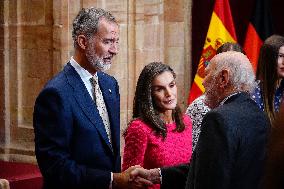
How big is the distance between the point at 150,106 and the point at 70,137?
0.61 meters

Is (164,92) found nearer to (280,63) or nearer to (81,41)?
(81,41)

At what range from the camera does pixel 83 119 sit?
293cm

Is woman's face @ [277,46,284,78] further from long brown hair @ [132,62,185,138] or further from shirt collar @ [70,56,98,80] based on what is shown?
shirt collar @ [70,56,98,80]

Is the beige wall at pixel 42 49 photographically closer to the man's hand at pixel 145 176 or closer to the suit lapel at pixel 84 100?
the suit lapel at pixel 84 100

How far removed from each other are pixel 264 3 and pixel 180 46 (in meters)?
0.80

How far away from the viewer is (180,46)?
18.8ft

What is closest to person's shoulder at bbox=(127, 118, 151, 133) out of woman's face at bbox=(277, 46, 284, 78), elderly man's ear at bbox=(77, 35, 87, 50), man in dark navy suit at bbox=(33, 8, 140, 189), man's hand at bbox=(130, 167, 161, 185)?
man in dark navy suit at bbox=(33, 8, 140, 189)

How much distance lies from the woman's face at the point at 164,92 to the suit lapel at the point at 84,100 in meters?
0.50

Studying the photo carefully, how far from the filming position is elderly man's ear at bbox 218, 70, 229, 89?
275 centimetres

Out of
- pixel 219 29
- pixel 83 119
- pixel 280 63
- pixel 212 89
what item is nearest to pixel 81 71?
pixel 83 119

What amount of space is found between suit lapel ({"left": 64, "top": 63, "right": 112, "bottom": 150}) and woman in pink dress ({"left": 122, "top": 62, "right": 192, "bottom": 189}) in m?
0.25

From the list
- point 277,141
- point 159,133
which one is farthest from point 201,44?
point 277,141

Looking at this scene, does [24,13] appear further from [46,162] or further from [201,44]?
[46,162]

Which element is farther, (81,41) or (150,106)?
(150,106)
